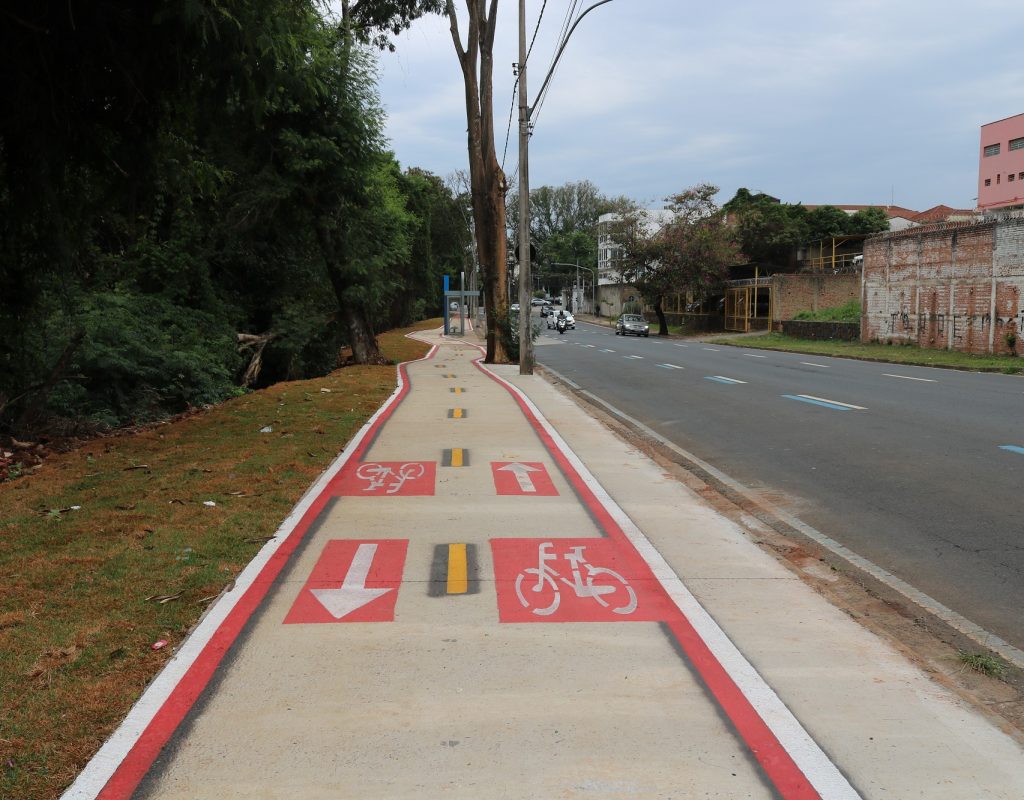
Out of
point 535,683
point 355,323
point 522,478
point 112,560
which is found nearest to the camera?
point 535,683

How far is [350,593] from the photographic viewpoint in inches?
229

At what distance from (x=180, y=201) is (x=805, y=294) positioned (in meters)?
41.7

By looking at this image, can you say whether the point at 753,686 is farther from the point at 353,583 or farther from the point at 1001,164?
the point at 1001,164

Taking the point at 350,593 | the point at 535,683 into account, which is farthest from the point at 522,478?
the point at 535,683

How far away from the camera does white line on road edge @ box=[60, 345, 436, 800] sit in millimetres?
3508


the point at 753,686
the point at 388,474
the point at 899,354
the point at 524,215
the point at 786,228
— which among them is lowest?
the point at 899,354

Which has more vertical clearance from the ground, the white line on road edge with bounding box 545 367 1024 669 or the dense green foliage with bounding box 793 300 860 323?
the dense green foliage with bounding box 793 300 860 323

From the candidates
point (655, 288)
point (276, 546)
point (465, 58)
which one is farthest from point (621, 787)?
point (655, 288)

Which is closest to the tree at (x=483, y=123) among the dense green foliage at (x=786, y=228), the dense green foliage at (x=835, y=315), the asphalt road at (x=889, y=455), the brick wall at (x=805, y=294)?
the asphalt road at (x=889, y=455)

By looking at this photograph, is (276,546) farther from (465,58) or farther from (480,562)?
(465,58)

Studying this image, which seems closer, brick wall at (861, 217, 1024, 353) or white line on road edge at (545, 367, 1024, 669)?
white line on road edge at (545, 367, 1024, 669)

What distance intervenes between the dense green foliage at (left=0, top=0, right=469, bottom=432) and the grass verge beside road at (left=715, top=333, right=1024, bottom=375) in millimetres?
16647

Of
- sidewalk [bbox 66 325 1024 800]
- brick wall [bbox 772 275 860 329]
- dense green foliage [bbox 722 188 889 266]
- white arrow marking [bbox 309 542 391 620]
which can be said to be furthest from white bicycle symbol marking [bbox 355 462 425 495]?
dense green foliage [bbox 722 188 889 266]

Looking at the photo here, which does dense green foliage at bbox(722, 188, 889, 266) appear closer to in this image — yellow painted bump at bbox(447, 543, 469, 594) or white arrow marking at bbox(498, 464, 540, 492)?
white arrow marking at bbox(498, 464, 540, 492)
